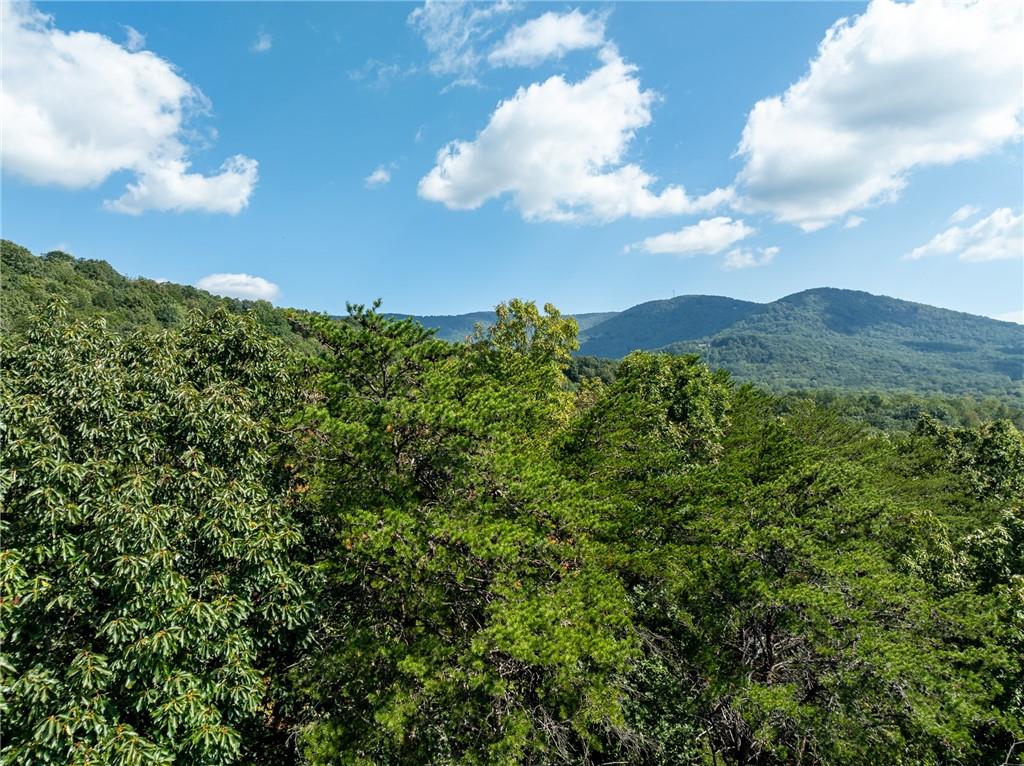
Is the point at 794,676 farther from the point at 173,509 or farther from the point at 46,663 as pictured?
the point at 46,663

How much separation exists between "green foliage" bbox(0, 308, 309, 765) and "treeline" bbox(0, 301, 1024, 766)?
0.06 metres

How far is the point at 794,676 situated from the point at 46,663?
18156mm

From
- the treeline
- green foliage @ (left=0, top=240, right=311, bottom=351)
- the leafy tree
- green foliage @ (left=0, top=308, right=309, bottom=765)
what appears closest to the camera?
green foliage @ (left=0, top=308, right=309, bottom=765)

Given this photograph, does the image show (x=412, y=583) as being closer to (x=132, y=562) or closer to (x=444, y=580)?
(x=444, y=580)

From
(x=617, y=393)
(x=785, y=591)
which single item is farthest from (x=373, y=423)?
(x=785, y=591)

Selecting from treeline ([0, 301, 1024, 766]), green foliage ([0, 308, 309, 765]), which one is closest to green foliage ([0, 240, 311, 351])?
treeline ([0, 301, 1024, 766])

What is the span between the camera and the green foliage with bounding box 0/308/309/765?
28.0ft

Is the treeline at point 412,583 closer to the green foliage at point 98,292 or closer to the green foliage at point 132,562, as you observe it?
the green foliage at point 132,562

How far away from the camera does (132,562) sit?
8656 mm

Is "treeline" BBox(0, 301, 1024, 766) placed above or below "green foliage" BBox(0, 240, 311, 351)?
below

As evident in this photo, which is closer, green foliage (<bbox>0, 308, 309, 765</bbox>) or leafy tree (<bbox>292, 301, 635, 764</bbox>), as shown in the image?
green foliage (<bbox>0, 308, 309, 765</bbox>)

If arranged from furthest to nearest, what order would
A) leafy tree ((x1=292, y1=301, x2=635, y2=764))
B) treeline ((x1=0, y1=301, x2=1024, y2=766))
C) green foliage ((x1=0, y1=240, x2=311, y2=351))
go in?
green foliage ((x1=0, y1=240, x2=311, y2=351)), leafy tree ((x1=292, y1=301, x2=635, y2=764)), treeline ((x1=0, y1=301, x2=1024, y2=766))

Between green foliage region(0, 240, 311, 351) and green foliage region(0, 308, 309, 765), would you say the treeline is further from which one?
green foliage region(0, 240, 311, 351)

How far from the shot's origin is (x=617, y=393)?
1909 cm
